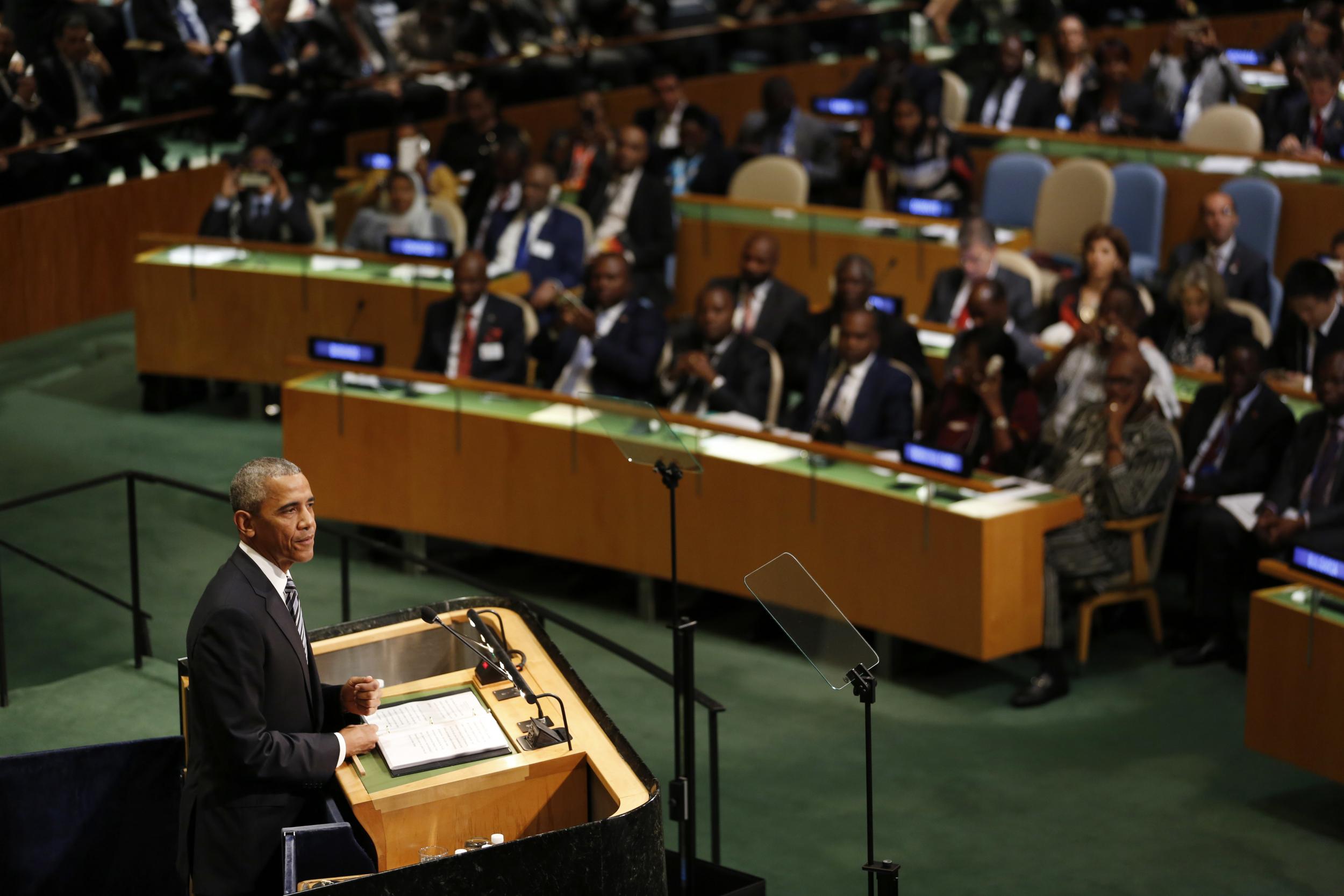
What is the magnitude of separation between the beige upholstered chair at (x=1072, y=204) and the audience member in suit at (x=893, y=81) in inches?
56.1

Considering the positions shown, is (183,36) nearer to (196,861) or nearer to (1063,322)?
(1063,322)

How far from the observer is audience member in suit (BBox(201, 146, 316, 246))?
8.63 meters

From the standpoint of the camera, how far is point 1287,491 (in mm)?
5895

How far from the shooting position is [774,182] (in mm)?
9523

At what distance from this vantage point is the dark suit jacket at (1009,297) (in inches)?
300

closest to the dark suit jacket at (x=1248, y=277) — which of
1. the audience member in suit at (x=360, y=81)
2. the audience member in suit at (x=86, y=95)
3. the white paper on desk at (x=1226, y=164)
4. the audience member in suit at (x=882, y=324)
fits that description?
the white paper on desk at (x=1226, y=164)

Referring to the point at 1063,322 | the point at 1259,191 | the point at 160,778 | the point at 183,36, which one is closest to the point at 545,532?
the point at 1063,322

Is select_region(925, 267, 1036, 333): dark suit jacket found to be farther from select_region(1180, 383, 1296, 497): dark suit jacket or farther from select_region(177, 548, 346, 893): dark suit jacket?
select_region(177, 548, 346, 893): dark suit jacket

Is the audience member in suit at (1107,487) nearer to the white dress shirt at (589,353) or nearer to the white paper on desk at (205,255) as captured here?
the white dress shirt at (589,353)

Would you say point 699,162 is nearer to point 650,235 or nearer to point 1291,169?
point 650,235

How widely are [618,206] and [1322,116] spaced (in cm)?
367

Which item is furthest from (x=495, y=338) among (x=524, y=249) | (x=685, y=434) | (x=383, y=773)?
(x=383, y=773)

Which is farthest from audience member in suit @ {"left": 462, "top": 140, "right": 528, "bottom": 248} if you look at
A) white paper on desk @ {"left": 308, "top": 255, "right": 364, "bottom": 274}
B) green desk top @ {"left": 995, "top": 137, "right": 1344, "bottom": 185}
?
green desk top @ {"left": 995, "top": 137, "right": 1344, "bottom": 185}

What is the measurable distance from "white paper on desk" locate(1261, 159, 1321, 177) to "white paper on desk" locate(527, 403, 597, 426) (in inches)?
158
